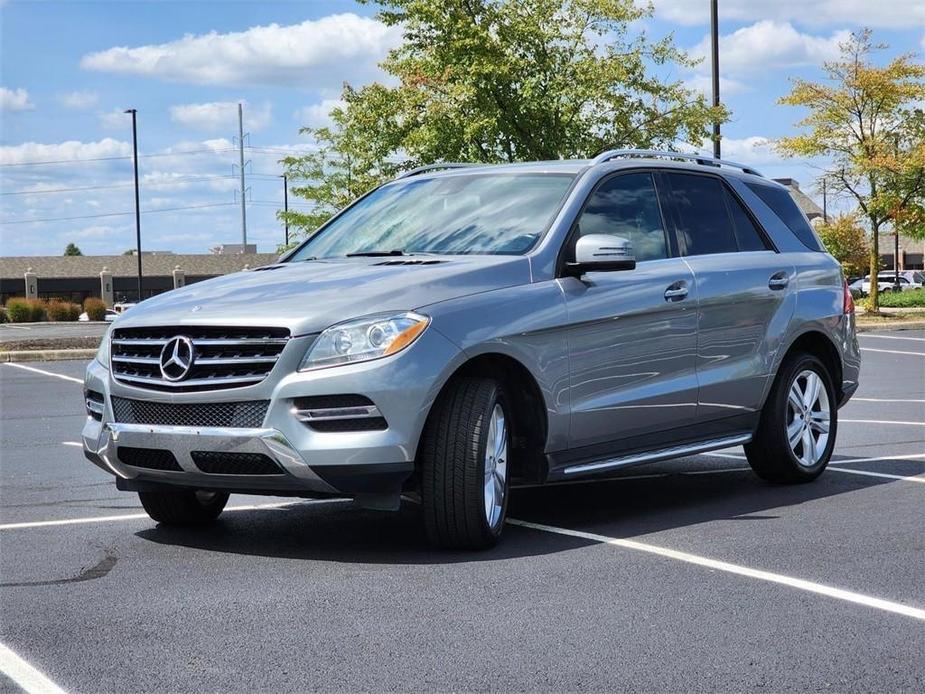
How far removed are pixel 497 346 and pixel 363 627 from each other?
71.7 inches

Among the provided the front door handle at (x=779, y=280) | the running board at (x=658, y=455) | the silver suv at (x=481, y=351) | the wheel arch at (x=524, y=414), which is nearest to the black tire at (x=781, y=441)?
the silver suv at (x=481, y=351)

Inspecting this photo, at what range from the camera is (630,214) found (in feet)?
25.4

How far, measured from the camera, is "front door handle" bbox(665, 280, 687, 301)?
7570 mm

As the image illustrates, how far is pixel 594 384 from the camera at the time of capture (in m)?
7.08

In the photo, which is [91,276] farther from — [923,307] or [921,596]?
[921,596]

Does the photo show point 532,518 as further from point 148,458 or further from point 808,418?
point 808,418

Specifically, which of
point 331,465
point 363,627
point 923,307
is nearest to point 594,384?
point 331,465

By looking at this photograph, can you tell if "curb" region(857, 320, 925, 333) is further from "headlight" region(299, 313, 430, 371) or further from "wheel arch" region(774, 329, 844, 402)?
"headlight" region(299, 313, 430, 371)

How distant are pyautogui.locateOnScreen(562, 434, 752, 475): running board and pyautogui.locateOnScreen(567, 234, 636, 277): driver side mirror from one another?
1.02 m

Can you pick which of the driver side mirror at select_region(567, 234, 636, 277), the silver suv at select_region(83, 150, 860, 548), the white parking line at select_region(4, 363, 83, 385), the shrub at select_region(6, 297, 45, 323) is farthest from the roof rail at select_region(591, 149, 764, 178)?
the shrub at select_region(6, 297, 45, 323)

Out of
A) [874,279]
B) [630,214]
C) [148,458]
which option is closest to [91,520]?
[148,458]

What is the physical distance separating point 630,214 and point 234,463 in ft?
9.41

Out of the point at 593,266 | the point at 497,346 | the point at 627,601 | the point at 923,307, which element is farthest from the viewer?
the point at 923,307

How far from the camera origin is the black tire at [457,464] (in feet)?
20.3
